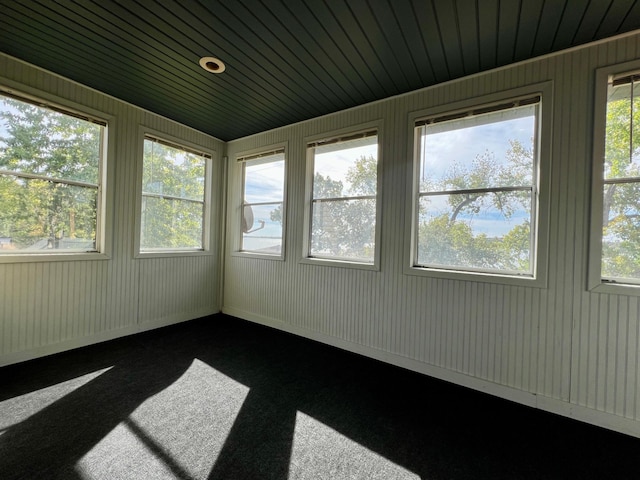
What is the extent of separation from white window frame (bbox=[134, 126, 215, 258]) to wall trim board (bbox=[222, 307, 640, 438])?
1.95 m

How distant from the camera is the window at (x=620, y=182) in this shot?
76.3 inches

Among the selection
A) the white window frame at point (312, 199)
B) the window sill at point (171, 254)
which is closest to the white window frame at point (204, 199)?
the window sill at point (171, 254)

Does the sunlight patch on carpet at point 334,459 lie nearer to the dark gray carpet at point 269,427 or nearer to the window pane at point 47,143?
the dark gray carpet at point 269,427

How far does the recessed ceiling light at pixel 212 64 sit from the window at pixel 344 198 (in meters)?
1.35

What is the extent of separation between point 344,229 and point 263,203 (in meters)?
1.42

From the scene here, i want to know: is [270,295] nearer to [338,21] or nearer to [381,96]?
[381,96]

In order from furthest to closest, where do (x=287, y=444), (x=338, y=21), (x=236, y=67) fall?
(x=236, y=67), (x=338, y=21), (x=287, y=444)

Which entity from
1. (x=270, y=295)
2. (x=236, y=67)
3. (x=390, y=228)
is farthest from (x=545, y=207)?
(x=270, y=295)

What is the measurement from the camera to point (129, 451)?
1603mm

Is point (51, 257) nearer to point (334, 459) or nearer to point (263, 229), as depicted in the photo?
point (263, 229)

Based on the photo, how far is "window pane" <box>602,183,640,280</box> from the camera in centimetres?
193

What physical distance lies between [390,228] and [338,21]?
5.88 feet

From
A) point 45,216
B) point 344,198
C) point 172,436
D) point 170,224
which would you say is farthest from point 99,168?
point 172,436

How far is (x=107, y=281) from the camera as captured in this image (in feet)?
10.4
